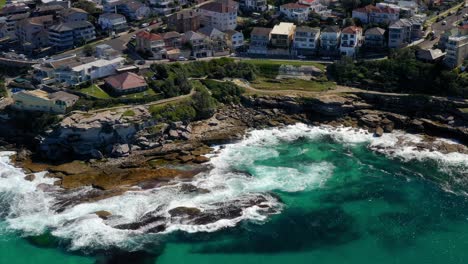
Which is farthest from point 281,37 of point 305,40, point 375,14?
point 375,14

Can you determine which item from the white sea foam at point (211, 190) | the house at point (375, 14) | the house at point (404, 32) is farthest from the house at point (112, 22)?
the house at point (404, 32)

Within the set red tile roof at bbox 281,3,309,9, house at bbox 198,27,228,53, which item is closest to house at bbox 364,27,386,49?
red tile roof at bbox 281,3,309,9


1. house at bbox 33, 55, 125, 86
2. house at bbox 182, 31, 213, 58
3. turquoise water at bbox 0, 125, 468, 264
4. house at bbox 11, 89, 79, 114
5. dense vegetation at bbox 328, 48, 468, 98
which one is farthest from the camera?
house at bbox 182, 31, 213, 58

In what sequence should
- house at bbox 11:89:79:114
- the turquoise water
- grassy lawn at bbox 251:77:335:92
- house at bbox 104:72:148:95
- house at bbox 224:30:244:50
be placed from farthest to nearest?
house at bbox 224:30:244:50
grassy lawn at bbox 251:77:335:92
house at bbox 104:72:148:95
house at bbox 11:89:79:114
the turquoise water

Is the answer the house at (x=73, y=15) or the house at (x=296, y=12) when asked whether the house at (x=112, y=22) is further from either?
the house at (x=296, y=12)

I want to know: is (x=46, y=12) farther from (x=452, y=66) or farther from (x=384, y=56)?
(x=452, y=66)

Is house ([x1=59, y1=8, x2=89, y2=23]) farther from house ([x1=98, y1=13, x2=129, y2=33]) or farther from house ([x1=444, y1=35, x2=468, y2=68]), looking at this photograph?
house ([x1=444, y1=35, x2=468, y2=68])
